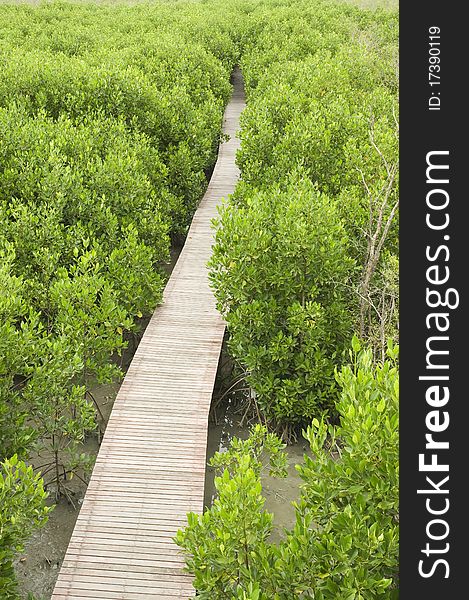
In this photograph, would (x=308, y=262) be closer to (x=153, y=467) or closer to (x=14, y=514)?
(x=153, y=467)

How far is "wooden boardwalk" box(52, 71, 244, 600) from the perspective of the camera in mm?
8445

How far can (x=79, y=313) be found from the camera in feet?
36.8

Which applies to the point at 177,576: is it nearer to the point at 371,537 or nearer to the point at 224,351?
the point at 371,537

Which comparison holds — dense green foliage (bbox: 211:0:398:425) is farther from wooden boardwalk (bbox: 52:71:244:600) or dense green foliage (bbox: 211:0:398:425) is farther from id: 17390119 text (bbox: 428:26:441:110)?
id: 17390119 text (bbox: 428:26:441:110)

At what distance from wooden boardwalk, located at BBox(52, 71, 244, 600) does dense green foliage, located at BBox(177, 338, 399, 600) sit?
2.31m

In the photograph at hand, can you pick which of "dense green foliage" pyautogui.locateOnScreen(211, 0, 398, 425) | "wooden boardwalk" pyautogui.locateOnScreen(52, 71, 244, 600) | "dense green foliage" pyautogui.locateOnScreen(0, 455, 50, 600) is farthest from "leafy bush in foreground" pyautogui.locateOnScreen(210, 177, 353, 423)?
"dense green foliage" pyautogui.locateOnScreen(0, 455, 50, 600)

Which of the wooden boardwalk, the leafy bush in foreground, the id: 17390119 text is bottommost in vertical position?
the wooden boardwalk

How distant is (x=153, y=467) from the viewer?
1016 centimetres

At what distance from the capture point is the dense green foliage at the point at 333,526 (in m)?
5.60

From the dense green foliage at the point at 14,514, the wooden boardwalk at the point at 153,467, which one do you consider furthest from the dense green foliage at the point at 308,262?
the dense green foliage at the point at 14,514

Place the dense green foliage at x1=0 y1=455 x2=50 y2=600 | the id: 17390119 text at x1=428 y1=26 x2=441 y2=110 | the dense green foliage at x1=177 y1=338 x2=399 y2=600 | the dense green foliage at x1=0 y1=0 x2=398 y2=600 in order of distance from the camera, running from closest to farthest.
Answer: the id: 17390119 text at x1=428 y1=26 x2=441 y2=110 → the dense green foliage at x1=177 y1=338 x2=399 y2=600 → the dense green foliage at x1=0 y1=0 x2=398 y2=600 → the dense green foliage at x1=0 y1=455 x2=50 y2=600

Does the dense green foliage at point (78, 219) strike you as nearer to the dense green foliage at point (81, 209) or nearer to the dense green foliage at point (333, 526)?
the dense green foliage at point (81, 209)

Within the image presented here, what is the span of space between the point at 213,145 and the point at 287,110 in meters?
5.22

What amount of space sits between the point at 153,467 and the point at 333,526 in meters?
4.83
